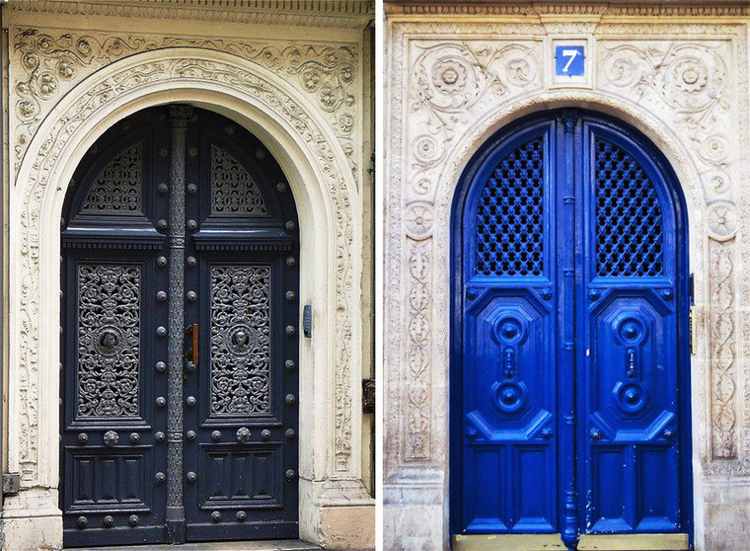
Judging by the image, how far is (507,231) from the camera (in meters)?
7.61

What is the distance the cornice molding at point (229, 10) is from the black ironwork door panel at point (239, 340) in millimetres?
655

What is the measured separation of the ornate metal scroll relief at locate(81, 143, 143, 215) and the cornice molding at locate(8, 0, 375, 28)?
81 cm

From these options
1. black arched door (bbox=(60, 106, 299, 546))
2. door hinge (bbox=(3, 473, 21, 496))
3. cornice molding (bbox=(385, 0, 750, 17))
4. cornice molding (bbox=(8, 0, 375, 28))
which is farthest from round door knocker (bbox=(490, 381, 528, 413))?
door hinge (bbox=(3, 473, 21, 496))

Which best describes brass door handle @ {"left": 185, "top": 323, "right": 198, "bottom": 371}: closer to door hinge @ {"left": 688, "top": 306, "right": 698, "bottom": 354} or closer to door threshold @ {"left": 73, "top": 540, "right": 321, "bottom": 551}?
door threshold @ {"left": 73, "top": 540, "right": 321, "bottom": 551}

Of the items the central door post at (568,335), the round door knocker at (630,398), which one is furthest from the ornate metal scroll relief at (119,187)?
the round door knocker at (630,398)

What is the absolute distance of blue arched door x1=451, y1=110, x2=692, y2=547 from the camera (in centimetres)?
753

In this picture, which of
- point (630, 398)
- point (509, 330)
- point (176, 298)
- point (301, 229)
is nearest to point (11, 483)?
point (176, 298)

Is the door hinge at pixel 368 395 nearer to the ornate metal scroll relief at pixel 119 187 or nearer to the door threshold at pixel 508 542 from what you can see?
the door threshold at pixel 508 542

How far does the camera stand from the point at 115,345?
7.74 m

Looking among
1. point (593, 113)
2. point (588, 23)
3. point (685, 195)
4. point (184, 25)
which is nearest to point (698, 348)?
point (685, 195)

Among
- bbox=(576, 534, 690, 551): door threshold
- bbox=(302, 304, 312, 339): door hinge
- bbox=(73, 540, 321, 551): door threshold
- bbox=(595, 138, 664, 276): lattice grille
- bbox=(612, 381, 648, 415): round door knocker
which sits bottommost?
bbox=(73, 540, 321, 551): door threshold

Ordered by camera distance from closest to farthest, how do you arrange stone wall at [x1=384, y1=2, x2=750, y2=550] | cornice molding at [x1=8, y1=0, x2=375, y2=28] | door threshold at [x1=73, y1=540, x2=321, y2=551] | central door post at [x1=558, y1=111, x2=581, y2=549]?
1. stone wall at [x1=384, y1=2, x2=750, y2=550]
2. cornice molding at [x1=8, y1=0, x2=375, y2=28]
3. central door post at [x1=558, y1=111, x2=581, y2=549]
4. door threshold at [x1=73, y1=540, x2=321, y2=551]

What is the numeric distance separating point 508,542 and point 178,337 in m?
2.28

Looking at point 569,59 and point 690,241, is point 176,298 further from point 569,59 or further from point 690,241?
point 690,241
